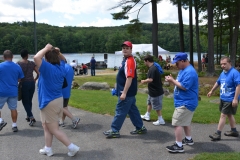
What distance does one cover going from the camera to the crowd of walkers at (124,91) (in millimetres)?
4828

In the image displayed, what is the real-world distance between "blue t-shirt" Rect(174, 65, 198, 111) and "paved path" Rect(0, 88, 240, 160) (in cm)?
82

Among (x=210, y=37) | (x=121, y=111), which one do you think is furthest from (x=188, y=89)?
(x=210, y=37)

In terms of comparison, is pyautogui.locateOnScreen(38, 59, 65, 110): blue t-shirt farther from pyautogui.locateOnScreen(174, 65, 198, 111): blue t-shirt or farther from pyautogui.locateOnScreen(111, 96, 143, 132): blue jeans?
pyautogui.locateOnScreen(174, 65, 198, 111): blue t-shirt

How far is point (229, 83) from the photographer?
5621 millimetres

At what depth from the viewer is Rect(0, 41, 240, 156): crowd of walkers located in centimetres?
483

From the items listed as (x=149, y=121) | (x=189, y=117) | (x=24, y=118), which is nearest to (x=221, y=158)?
(x=189, y=117)

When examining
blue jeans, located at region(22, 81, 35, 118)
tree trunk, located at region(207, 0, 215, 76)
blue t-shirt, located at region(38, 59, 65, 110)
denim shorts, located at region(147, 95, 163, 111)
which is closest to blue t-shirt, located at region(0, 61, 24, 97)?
blue jeans, located at region(22, 81, 35, 118)

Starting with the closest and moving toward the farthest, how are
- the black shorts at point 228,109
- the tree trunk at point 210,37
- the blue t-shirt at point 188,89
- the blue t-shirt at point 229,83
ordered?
the blue t-shirt at point 188,89
the blue t-shirt at point 229,83
the black shorts at point 228,109
the tree trunk at point 210,37

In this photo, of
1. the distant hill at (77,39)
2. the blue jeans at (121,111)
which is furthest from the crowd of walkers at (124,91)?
the distant hill at (77,39)

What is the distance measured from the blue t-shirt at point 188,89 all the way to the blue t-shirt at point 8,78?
3.44 m

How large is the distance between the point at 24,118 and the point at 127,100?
3.26m

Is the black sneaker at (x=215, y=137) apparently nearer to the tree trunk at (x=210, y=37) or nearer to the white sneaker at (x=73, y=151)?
the white sneaker at (x=73, y=151)

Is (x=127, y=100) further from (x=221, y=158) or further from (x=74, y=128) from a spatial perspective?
(x=221, y=158)

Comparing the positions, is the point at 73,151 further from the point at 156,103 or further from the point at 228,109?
the point at 228,109
